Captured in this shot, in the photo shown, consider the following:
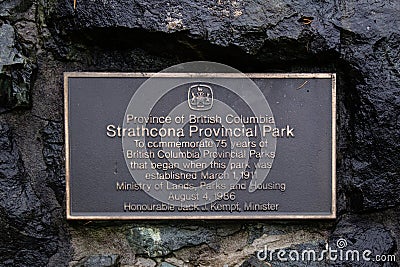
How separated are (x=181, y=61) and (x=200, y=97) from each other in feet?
0.56

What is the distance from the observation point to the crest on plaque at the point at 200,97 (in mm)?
2240

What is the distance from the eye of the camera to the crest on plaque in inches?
88.2

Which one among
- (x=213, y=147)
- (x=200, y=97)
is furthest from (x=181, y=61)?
(x=213, y=147)

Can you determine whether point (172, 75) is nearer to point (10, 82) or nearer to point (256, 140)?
point (256, 140)

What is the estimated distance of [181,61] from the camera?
89.2 inches

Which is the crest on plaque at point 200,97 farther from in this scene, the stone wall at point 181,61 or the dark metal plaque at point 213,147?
the stone wall at point 181,61

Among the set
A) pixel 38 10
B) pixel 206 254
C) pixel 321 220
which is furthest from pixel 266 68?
pixel 38 10

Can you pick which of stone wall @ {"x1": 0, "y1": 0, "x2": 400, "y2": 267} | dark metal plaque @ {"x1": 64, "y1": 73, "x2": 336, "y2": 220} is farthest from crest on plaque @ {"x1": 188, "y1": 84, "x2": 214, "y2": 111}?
stone wall @ {"x1": 0, "y1": 0, "x2": 400, "y2": 267}

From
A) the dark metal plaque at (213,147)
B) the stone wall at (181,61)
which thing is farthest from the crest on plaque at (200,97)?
the stone wall at (181,61)

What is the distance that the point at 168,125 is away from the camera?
2.24 metres

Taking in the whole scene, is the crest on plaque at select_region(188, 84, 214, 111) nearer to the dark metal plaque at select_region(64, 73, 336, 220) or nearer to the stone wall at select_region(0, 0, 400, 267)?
the dark metal plaque at select_region(64, 73, 336, 220)

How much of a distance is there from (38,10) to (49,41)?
14cm

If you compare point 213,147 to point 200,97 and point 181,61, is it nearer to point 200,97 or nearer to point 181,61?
point 200,97

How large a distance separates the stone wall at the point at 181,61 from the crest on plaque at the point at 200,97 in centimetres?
13
